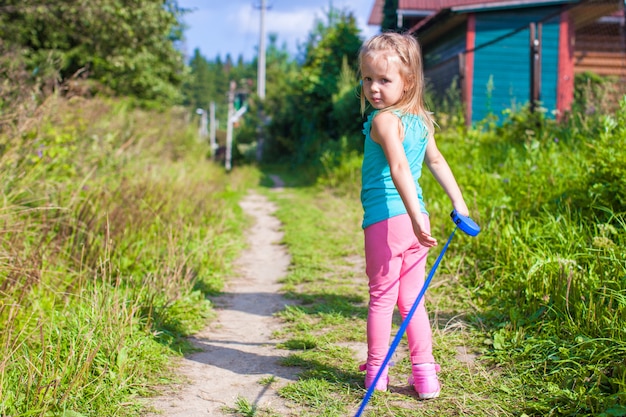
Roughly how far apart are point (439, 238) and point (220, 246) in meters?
2.11

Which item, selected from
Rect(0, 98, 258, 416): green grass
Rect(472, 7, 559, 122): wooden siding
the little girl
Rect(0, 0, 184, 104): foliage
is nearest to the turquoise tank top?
the little girl

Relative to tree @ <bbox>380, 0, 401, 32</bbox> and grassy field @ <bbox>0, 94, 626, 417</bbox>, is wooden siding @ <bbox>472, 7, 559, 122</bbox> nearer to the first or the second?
tree @ <bbox>380, 0, 401, 32</bbox>

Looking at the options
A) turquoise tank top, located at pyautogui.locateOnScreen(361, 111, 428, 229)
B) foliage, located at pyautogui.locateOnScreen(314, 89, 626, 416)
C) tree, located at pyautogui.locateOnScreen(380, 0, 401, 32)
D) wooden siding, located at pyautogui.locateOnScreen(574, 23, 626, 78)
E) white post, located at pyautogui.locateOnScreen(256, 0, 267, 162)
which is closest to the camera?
foliage, located at pyautogui.locateOnScreen(314, 89, 626, 416)

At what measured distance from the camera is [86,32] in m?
10.1

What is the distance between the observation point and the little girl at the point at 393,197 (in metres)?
2.51

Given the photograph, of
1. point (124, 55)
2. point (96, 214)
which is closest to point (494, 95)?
point (124, 55)

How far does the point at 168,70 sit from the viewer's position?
18.5 meters

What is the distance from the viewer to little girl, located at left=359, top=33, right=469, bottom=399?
2.51m

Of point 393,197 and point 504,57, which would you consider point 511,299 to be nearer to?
point 393,197

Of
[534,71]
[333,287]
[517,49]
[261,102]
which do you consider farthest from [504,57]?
[261,102]

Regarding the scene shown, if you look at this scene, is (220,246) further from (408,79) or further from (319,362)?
(408,79)

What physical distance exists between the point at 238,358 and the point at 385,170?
52.8 inches

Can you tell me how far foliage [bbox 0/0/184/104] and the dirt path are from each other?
304cm

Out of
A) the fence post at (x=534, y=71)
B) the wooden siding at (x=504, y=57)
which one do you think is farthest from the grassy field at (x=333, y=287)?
the wooden siding at (x=504, y=57)
